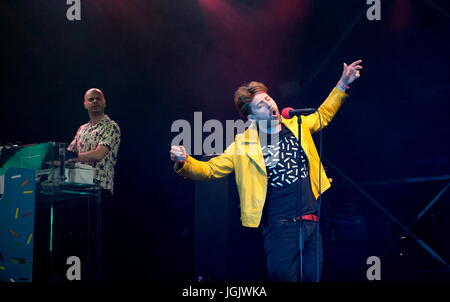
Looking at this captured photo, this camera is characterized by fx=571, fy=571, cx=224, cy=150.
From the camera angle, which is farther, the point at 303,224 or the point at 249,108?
the point at 249,108

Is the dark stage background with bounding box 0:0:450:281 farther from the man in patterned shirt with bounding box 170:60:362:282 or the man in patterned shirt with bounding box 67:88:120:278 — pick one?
the man in patterned shirt with bounding box 170:60:362:282

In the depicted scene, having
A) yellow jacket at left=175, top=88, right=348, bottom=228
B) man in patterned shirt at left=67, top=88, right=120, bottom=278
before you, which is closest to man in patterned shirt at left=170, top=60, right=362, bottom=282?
yellow jacket at left=175, top=88, right=348, bottom=228

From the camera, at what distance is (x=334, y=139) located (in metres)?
6.27

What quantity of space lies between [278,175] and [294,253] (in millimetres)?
540

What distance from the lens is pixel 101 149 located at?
16.8ft

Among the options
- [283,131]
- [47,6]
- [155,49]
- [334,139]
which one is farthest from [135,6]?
[283,131]

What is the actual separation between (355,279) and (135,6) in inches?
148

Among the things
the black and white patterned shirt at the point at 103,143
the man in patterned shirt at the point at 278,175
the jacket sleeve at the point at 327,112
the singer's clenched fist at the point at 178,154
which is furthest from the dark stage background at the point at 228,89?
the singer's clenched fist at the point at 178,154

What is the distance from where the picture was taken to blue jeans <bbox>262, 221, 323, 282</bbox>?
3791 mm

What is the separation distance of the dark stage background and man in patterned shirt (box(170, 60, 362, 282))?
5.92 ft

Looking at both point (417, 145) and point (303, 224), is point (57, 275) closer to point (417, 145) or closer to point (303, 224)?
point (303, 224)

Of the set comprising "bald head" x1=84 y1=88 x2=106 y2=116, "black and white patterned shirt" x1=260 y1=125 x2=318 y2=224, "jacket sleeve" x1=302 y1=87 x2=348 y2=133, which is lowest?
"black and white patterned shirt" x1=260 y1=125 x2=318 y2=224

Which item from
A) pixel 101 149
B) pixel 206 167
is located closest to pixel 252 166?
pixel 206 167

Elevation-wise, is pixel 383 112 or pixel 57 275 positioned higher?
pixel 383 112
